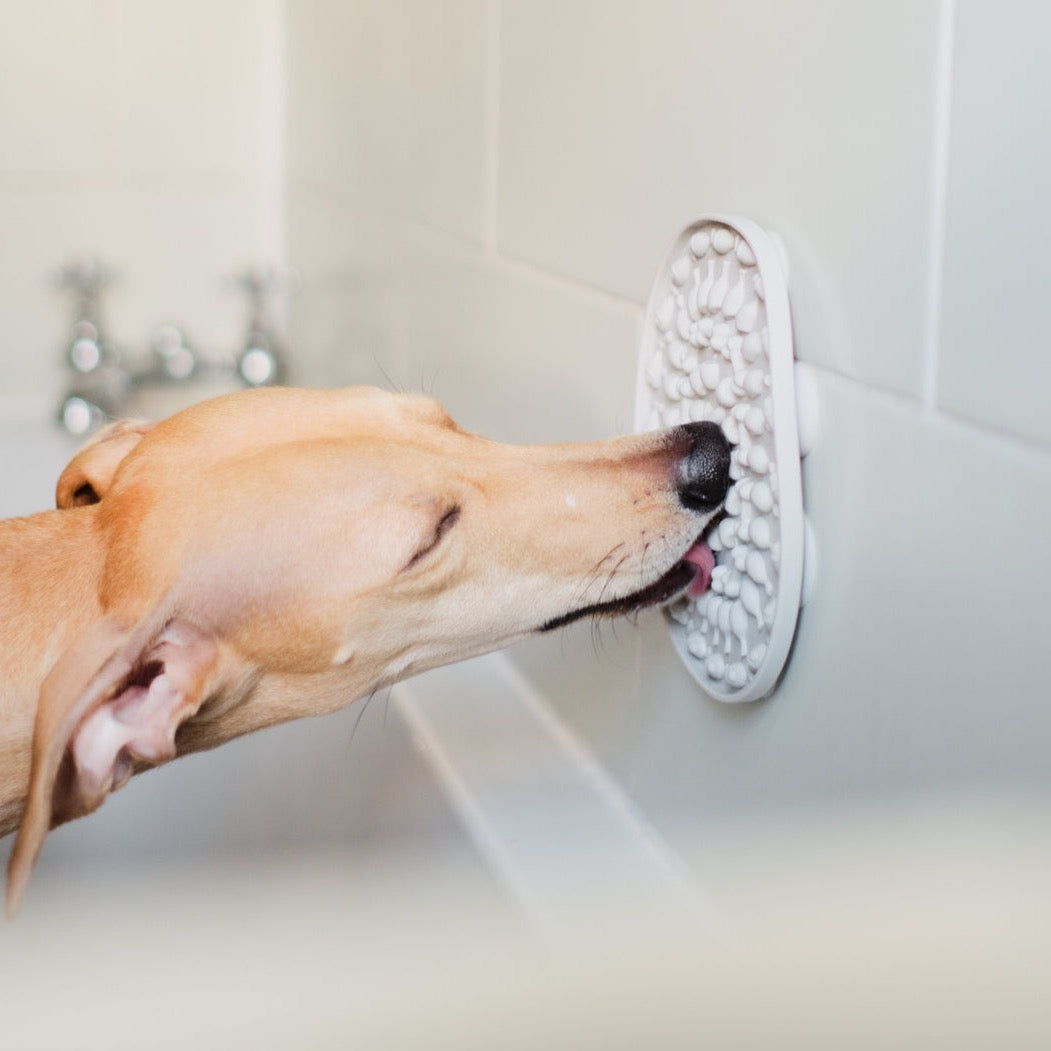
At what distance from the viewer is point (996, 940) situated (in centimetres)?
21

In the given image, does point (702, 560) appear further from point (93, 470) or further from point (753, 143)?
point (93, 470)

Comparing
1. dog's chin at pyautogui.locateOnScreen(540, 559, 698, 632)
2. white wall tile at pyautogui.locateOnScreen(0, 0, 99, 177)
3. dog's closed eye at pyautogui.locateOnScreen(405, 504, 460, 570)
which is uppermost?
white wall tile at pyautogui.locateOnScreen(0, 0, 99, 177)

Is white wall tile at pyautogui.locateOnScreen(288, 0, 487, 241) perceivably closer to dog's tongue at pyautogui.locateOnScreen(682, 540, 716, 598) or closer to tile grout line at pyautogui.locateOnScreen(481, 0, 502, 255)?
tile grout line at pyautogui.locateOnScreen(481, 0, 502, 255)

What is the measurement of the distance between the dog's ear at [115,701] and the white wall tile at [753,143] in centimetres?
42

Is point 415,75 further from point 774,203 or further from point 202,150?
point 774,203

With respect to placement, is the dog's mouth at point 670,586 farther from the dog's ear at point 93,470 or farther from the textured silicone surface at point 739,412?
the dog's ear at point 93,470

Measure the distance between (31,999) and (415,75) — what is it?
137 centimetres

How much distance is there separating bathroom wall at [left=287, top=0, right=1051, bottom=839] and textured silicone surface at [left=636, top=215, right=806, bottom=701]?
0.8 inches

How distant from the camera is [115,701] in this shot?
2.74ft

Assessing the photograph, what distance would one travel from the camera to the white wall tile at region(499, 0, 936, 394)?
70cm

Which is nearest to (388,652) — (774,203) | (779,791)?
(779,791)

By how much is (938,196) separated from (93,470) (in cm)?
64

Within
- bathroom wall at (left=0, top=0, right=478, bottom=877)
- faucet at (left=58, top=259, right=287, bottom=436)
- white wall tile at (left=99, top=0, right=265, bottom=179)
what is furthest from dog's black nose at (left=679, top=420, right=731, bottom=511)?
white wall tile at (left=99, top=0, right=265, bottom=179)

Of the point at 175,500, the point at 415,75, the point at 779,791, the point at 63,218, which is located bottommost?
the point at 779,791
